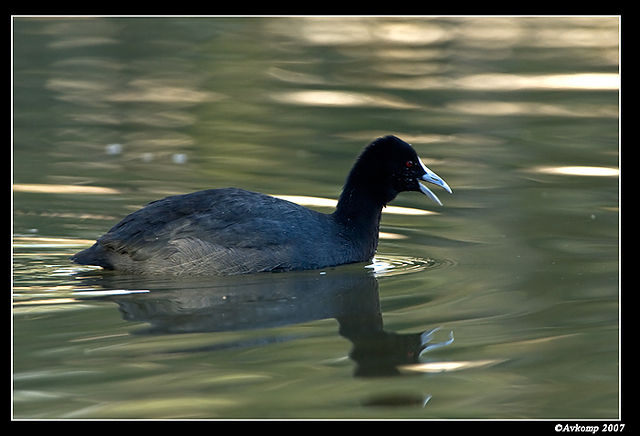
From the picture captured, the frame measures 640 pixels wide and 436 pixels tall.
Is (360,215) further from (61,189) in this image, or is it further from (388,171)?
(61,189)

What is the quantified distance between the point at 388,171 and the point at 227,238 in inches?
57.7

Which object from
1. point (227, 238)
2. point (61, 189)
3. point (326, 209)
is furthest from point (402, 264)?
point (61, 189)

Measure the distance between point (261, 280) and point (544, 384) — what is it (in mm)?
2547

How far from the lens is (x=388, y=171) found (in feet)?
25.2

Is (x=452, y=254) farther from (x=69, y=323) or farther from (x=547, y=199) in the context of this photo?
(x=69, y=323)

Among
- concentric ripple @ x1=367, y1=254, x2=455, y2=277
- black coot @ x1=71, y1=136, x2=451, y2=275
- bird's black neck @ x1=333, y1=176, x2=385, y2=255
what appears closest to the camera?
black coot @ x1=71, y1=136, x2=451, y2=275

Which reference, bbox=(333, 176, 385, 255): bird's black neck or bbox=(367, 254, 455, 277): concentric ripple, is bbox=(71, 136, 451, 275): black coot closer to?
bbox=(333, 176, 385, 255): bird's black neck

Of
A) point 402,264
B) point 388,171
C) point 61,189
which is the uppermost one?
point 388,171

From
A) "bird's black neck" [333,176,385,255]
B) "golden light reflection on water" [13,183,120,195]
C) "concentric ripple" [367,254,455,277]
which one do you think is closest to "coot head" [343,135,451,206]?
"bird's black neck" [333,176,385,255]

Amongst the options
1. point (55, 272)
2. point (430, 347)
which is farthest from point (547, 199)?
point (55, 272)

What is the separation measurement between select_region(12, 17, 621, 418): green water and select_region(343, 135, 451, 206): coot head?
0.52 metres

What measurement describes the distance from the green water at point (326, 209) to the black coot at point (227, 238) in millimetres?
164

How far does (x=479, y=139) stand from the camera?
11.5 metres

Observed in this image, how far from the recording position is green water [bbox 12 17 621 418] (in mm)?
4902
